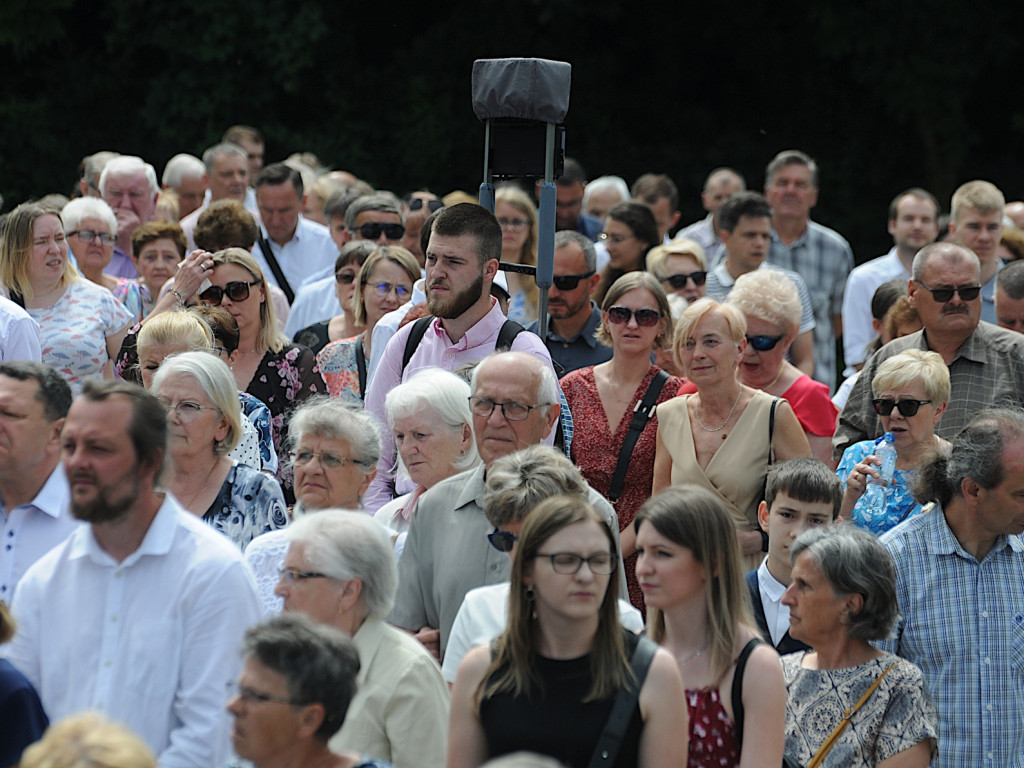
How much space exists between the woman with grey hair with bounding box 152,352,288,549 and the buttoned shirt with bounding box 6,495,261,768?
3.59 feet

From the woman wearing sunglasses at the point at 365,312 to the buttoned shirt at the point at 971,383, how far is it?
223 centimetres

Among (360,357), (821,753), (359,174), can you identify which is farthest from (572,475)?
(359,174)

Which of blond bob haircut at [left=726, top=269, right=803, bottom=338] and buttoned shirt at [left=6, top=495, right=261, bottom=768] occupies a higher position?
blond bob haircut at [left=726, top=269, right=803, bottom=338]

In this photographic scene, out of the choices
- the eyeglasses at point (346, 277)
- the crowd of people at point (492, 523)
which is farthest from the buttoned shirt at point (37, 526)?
the eyeglasses at point (346, 277)

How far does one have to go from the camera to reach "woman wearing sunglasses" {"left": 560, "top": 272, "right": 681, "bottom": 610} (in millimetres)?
5699

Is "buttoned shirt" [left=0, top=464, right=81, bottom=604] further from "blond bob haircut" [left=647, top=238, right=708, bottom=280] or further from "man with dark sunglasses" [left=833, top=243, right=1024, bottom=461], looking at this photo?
"blond bob haircut" [left=647, top=238, right=708, bottom=280]

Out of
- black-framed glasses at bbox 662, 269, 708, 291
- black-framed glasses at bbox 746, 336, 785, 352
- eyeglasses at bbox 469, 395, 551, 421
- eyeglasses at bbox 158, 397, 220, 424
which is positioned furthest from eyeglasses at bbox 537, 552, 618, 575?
black-framed glasses at bbox 662, 269, 708, 291

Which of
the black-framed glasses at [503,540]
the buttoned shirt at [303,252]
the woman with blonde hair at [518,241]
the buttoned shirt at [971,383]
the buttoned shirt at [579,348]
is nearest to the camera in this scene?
the black-framed glasses at [503,540]

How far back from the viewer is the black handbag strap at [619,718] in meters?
3.20

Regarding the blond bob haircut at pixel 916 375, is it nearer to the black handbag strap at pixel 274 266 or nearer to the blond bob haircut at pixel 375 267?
the blond bob haircut at pixel 375 267

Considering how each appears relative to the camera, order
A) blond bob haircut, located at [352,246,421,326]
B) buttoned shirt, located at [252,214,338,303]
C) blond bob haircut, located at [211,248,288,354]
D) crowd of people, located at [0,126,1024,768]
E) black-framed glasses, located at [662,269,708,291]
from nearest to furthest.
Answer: crowd of people, located at [0,126,1024,768] < blond bob haircut, located at [211,248,288,354] < blond bob haircut, located at [352,246,421,326] < black-framed glasses, located at [662,269,708,291] < buttoned shirt, located at [252,214,338,303]

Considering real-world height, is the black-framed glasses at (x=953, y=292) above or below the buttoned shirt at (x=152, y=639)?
above

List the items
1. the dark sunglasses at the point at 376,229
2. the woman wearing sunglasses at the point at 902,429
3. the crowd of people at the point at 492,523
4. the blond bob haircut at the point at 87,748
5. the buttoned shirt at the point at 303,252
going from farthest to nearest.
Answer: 1. the buttoned shirt at the point at 303,252
2. the dark sunglasses at the point at 376,229
3. the woman wearing sunglasses at the point at 902,429
4. the crowd of people at the point at 492,523
5. the blond bob haircut at the point at 87,748

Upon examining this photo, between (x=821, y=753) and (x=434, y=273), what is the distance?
2369 millimetres
